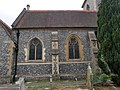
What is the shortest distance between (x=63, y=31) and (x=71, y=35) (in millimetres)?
1018

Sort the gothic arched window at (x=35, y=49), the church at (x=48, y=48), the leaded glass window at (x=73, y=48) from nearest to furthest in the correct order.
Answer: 1. the church at (x=48, y=48)
2. the gothic arched window at (x=35, y=49)
3. the leaded glass window at (x=73, y=48)

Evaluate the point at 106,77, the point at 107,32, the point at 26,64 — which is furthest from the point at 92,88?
the point at 26,64

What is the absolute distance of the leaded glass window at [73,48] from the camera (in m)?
19.5

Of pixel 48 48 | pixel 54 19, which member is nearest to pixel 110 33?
pixel 48 48

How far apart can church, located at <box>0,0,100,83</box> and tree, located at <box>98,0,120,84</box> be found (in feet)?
18.3

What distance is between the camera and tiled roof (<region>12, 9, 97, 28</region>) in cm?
2009

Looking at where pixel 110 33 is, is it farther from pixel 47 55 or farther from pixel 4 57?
A: pixel 4 57

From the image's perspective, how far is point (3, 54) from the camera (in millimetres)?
17406

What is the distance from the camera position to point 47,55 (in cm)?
1895

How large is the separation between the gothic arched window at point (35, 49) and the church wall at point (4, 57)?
279 centimetres

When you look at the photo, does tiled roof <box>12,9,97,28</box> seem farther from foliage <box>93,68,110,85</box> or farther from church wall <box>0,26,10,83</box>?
foliage <box>93,68,110,85</box>

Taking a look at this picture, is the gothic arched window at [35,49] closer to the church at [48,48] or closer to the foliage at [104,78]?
the church at [48,48]

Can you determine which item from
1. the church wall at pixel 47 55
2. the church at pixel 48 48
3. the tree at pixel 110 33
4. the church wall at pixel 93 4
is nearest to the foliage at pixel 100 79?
the tree at pixel 110 33

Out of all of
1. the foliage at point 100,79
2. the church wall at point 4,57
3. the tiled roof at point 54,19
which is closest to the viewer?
the foliage at point 100,79
